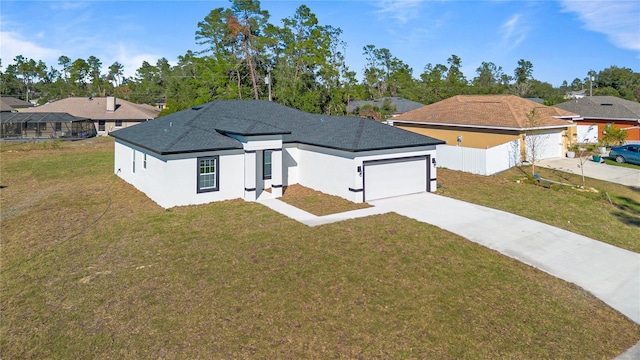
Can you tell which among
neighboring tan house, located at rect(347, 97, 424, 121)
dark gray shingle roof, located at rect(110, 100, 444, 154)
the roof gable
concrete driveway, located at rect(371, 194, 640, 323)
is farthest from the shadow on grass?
the roof gable

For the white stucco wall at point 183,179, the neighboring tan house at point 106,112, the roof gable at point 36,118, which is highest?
the neighboring tan house at point 106,112

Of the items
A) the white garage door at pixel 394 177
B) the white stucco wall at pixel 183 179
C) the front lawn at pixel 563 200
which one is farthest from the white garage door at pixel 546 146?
the white stucco wall at pixel 183 179

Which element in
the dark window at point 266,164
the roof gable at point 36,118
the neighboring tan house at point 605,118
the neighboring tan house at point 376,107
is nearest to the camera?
the dark window at point 266,164

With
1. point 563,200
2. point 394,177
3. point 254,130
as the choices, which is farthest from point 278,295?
point 563,200

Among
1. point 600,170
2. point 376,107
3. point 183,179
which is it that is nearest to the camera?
point 183,179

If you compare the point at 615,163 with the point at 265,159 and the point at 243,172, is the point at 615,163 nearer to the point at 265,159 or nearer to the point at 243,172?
the point at 265,159

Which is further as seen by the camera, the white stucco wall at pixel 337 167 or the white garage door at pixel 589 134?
the white garage door at pixel 589 134

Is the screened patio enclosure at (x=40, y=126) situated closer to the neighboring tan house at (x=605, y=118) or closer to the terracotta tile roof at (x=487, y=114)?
the terracotta tile roof at (x=487, y=114)
